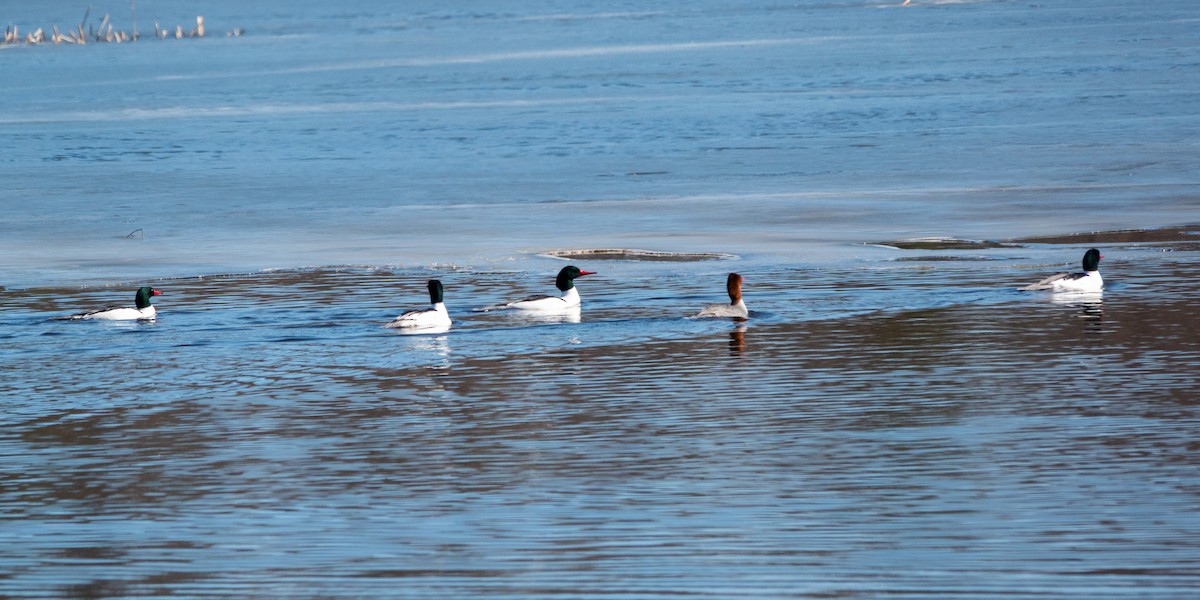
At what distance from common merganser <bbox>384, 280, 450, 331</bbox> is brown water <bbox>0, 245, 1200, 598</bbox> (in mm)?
162

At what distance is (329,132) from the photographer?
1247 inches

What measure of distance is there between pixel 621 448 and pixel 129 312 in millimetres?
5813

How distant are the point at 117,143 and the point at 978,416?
23.7m

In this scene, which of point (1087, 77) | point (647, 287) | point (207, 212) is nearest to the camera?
point (647, 287)

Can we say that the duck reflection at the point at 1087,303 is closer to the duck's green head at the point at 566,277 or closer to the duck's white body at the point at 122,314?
the duck's green head at the point at 566,277

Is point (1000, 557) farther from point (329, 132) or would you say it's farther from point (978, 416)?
point (329, 132)

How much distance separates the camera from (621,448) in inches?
340

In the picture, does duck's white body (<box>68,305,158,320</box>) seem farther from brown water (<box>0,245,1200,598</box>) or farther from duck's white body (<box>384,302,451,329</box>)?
duck's white body (<box>384,302,451,329</box>)

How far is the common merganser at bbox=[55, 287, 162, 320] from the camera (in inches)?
519

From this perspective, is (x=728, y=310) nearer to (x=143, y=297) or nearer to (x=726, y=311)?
(x=726, y=311)

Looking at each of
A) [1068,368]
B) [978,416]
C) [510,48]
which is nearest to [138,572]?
[978,416]

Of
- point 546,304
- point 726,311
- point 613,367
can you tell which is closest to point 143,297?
point 546,304

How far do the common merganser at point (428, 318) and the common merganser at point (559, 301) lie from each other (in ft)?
2.07

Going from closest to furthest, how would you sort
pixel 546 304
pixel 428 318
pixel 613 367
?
1. pixel 613 367
2. pixel 428 318
3. pixel 546 304
